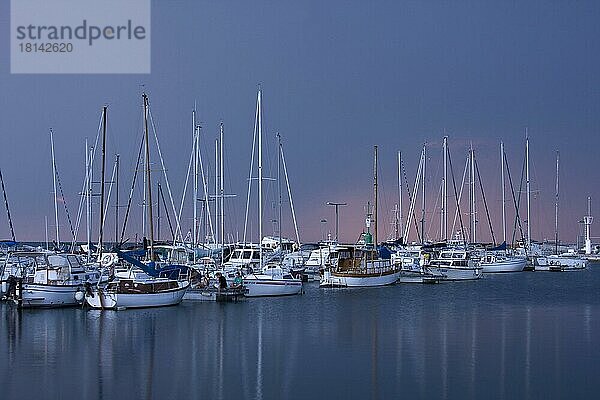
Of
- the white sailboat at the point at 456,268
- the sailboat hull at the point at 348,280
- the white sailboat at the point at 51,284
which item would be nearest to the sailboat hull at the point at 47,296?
the white sailboat at the point at 51,284

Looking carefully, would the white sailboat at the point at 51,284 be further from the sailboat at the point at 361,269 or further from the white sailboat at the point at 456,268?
the white sailboat at the point at 456,268

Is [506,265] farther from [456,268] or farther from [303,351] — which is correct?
[303,351]

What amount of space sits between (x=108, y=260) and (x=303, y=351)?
25.2 m

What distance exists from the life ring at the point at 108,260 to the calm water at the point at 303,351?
7775mm

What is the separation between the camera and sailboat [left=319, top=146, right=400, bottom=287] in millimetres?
57312

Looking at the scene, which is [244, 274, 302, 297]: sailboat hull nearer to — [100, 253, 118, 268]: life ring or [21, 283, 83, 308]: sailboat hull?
[100, 253, 118, 268]: life ring

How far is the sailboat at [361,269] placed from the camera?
5731 centimetres

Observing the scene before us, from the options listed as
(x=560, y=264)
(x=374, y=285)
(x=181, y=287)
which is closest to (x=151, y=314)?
(x=181, y=287)

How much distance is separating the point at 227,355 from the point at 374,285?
104 ft

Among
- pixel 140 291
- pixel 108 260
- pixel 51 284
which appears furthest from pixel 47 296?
pixel 108 260

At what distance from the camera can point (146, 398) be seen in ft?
70.4

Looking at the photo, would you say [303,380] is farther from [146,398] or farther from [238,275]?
[238,275]

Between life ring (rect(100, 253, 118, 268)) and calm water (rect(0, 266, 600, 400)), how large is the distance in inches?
306

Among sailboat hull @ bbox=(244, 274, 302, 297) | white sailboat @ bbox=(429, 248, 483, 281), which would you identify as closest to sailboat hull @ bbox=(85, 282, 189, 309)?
sailboat hull @ bbox=(244, 274, 302, 297)
